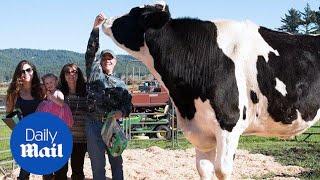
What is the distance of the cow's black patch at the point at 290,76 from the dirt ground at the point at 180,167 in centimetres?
363

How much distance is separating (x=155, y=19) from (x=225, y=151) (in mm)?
1136

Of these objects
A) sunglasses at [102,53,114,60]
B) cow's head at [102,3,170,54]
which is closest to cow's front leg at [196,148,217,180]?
cow's head at [102,3,170,54]

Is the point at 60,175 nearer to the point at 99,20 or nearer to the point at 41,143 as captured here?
the point at 41,143

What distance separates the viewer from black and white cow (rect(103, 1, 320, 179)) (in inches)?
158

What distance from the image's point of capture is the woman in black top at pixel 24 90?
222 inches

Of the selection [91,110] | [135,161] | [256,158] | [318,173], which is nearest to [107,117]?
[91,110]

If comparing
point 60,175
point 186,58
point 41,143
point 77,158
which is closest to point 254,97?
point 186,58

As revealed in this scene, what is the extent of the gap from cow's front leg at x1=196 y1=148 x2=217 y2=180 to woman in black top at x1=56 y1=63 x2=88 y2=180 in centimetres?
153

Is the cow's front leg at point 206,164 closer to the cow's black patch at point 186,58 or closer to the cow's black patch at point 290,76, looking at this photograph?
the cow's black patch at point 186,58

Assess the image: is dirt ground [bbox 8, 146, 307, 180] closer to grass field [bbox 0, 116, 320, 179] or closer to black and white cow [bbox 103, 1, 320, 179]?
grass field [bbox 0, 116, 320, 179]

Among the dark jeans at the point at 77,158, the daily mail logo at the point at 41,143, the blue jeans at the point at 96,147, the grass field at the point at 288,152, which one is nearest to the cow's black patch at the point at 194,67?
the blue jeans at the point at 96,147

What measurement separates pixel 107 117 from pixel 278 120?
166 centimetres

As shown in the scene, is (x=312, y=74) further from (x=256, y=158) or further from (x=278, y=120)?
(x=256, y=158)

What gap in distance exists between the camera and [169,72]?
163 inches
